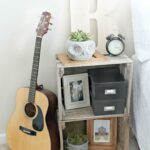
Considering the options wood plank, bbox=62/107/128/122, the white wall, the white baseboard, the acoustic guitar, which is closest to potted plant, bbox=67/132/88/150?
the acoustic guitar

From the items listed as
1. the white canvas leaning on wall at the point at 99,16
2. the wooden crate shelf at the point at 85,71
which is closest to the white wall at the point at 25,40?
the white canvas leaning on wall at the point at 99,16

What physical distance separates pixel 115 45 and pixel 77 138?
2.33 ft

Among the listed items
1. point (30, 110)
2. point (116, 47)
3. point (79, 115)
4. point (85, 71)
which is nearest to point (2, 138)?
point (30, 110)

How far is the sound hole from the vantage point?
181 centimetres

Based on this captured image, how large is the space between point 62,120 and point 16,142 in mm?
388

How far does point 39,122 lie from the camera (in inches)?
70.4

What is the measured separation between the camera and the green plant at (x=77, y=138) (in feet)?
6.32

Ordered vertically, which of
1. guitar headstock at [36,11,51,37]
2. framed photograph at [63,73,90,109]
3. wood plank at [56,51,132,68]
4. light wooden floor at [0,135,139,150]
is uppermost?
guitar headstock at [36,11,51,37]

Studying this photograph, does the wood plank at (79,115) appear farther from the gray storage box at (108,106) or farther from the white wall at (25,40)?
the white wall at (25,40)

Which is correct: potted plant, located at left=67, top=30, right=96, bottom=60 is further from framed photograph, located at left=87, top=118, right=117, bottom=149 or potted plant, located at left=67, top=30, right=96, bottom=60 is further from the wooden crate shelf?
framed photograph, located at left=87, top=118, right=117, bottom=149

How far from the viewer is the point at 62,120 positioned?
1745 mm

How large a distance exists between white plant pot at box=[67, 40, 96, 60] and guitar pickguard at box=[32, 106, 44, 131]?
43cm

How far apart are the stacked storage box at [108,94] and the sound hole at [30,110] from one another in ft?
1.28

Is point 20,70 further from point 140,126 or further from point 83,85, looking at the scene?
point 140,126
